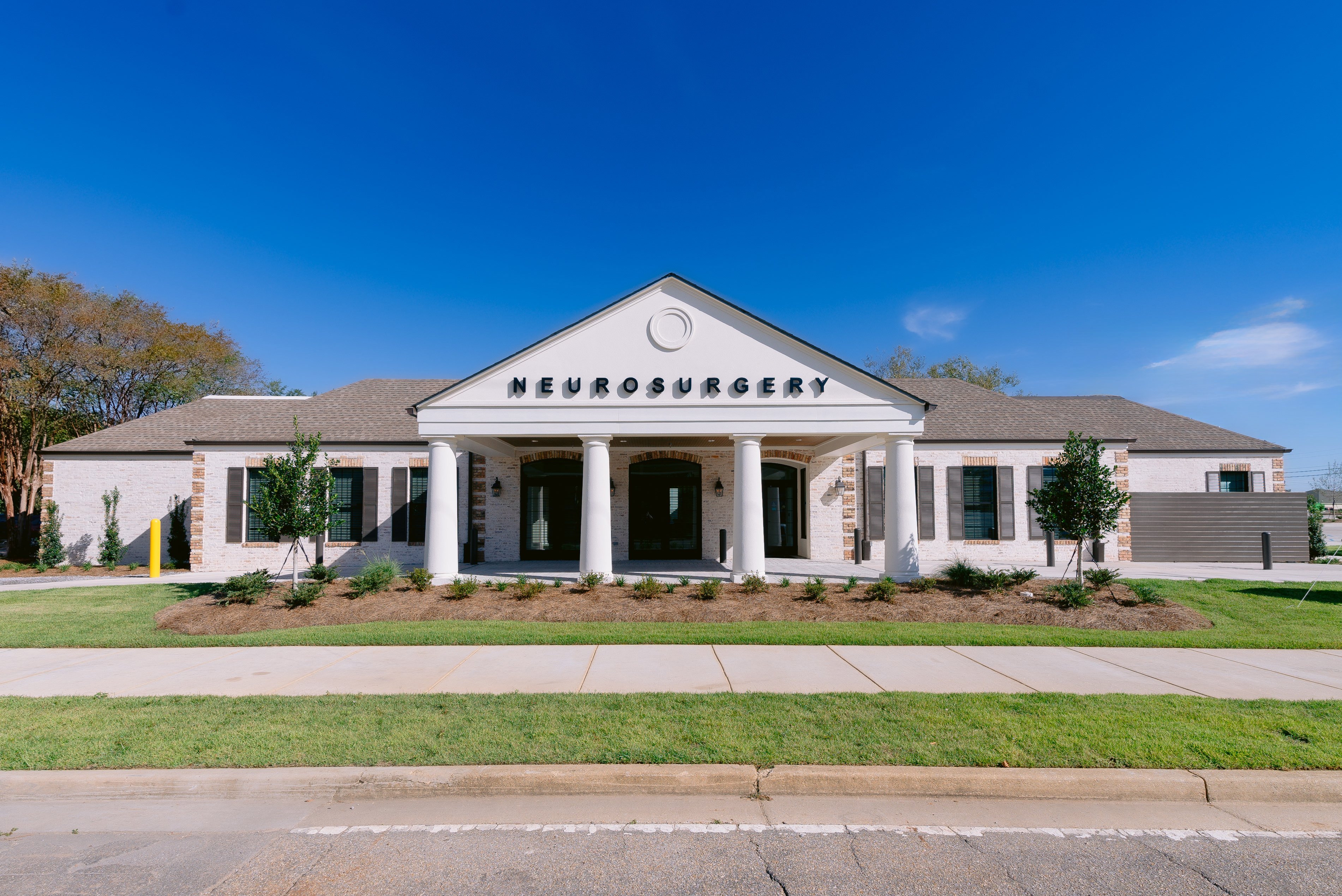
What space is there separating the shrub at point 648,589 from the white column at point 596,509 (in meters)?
1.64

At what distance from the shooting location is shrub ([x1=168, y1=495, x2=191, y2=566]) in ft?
66.1

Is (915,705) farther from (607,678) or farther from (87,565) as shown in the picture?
(87,565)

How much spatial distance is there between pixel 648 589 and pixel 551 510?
27.3 ft

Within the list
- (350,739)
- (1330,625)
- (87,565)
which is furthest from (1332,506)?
(87,565)

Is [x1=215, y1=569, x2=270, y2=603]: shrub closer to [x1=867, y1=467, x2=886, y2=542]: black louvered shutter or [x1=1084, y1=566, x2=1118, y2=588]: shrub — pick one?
[x1=1084, y1=566, x2=1118, y2=588]: shrub

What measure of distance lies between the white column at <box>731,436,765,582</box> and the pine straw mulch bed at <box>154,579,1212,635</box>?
134cm

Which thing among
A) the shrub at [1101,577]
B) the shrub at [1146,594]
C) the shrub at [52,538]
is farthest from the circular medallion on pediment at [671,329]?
the shrub at [52,538]

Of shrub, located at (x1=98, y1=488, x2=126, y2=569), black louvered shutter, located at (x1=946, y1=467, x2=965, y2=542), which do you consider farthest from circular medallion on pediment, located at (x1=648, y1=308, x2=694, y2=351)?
shrub, located at (x1=98, y1=488, x2=126, y2=569)

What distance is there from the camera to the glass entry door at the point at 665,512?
19.8m

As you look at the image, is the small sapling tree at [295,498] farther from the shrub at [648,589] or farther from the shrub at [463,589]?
the shrub at [648,589]

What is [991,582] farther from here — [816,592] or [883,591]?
[816,592]

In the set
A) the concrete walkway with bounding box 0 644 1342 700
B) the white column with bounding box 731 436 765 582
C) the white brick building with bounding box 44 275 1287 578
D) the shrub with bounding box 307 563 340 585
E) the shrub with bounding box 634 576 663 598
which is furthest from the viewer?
the white brick building with bounding box 44 275 1287 578

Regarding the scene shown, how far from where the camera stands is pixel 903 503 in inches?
580

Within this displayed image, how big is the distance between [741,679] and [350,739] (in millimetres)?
3957
